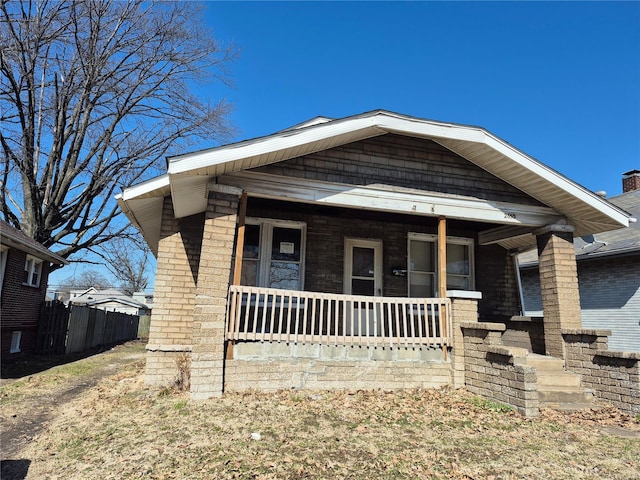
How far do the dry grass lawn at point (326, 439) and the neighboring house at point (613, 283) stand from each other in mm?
6091

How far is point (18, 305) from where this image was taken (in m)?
12.7

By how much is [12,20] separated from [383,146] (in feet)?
48.7

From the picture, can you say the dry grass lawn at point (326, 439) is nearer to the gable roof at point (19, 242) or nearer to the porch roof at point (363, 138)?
the porch roof at point (363, 138)

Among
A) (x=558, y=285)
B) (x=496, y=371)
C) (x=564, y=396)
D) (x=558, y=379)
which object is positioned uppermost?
(x=558, y=285)

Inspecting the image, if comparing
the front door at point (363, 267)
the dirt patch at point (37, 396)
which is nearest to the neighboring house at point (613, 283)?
the front door at point (363, 267)

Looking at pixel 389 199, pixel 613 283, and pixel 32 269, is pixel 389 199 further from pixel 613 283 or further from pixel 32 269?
pixel 32 269

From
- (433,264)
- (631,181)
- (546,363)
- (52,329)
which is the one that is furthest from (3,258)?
(631,181)

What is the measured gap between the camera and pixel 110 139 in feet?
64.5

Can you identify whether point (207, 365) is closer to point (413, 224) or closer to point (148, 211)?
point (148, 211)

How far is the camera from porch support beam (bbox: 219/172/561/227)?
22.5ft

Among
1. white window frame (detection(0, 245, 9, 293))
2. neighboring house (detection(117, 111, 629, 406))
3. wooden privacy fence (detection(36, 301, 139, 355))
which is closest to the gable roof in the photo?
white window frame (detection(0, 245, 9, 293))

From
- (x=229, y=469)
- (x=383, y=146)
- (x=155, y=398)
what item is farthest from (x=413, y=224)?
(x=229, y=469)

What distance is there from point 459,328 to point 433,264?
3.16 meters

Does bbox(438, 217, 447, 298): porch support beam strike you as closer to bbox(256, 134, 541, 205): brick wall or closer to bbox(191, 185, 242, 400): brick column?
bbox(256, 134, 541, 205): brick wall
